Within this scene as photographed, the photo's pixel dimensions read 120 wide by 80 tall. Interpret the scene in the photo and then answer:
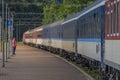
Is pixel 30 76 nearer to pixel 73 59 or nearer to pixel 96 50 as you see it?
pixel 96 50

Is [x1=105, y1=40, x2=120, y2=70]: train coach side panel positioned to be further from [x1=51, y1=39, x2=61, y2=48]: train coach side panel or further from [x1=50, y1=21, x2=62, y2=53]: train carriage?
[x1=50, y1=21, x2=62, y2=53]: train carriage

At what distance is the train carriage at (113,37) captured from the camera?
16.3 meters

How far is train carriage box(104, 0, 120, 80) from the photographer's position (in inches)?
642

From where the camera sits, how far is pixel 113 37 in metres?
17.2

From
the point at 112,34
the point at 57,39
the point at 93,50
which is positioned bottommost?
the point at 93,50

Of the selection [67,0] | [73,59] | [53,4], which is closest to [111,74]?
[73,59]

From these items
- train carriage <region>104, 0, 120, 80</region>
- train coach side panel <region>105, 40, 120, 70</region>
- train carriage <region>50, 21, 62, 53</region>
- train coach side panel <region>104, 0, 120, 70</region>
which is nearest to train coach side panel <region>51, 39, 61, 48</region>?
train carriage <region>50, 21, 62, 53</region>

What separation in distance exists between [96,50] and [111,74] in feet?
12.7

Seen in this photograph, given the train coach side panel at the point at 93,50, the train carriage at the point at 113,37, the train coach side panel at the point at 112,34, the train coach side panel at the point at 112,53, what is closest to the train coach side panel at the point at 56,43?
the train coach side panel at the point at 93,50

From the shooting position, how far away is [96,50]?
22938 millimetres

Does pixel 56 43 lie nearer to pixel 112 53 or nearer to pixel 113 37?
pixel 112 53

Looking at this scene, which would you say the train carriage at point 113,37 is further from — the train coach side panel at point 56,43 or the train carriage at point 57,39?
the train carriage at point 57,39

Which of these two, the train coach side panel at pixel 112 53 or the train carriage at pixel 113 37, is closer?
the train coach side panel at pixel 112 53

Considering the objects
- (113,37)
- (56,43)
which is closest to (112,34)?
(113,37)
